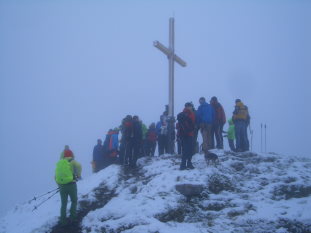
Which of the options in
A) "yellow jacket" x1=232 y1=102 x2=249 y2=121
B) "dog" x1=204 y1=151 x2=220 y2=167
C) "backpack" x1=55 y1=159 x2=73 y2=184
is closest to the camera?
"backpack" x1=55 y1=159 x2=73 y2=184

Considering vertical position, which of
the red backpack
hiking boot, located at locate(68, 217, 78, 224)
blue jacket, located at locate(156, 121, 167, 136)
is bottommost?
hiking boot, located at locate(68, 217, 78, 224)

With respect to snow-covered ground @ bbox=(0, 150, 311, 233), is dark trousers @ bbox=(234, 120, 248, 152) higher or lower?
→ higher

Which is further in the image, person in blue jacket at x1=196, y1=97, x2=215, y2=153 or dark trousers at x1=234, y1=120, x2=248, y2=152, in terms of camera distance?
dark trousers at x1=234, y1=120, x2=248, y2=152

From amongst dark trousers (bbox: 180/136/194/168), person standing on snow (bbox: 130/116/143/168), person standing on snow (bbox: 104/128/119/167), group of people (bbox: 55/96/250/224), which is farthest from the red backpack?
dark trousers (bbox: 180/136/194/168)

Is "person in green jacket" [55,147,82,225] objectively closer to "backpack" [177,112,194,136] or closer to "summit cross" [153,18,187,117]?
"backpack" [177,112,194,136]

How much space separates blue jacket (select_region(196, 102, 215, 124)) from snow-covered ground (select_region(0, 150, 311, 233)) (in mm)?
1464

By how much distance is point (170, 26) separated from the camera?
17641 mm

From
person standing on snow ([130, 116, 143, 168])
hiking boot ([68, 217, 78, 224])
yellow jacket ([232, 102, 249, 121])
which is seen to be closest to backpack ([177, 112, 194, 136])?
person standing on snow ([130, 116, 143, 168])

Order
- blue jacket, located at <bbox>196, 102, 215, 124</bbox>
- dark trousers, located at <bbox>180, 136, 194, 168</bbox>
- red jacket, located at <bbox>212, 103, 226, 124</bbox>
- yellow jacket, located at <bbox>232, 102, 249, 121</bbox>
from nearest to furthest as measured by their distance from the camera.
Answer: dark trousers, located at <bbox>180, 136, 194, 168</bbox>, blue jacket, located at <bbox>196, 102, 215, 124</bbox>, yellow jacket, located at <bbox>232, 102, 249, 121</bbox>, red jacket, located at <bbox>212, 103, 226, 124</bbox>

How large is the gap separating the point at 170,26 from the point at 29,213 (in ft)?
32.9

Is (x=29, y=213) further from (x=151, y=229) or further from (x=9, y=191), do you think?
(x=9, y=191)

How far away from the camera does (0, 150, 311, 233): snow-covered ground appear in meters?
9.30

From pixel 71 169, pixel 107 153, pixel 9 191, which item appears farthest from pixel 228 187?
pixel 9 191

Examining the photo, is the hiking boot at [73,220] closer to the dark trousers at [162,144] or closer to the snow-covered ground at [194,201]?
the snow-covered ground at [194,201]
